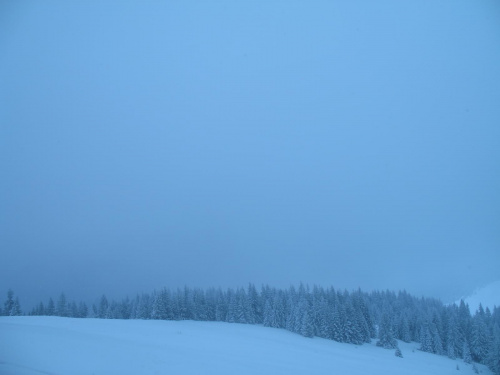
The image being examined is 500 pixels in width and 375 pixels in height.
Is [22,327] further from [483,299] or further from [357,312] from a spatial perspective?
[483,299]

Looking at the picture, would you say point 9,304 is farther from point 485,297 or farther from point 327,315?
point 485,297

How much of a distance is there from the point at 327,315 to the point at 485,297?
105 m

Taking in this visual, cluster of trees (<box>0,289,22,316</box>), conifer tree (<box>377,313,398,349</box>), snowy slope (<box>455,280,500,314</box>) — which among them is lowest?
snowy slope (<box>455,280,500,314</box>)

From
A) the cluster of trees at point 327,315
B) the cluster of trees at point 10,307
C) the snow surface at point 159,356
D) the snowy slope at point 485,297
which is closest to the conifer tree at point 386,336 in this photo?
the cluster of trees at point 327,315

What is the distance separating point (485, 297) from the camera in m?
121

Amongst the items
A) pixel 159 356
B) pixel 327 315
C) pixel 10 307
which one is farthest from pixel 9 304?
pixel 327 315

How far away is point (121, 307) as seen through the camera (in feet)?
249

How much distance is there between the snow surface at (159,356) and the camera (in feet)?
68.0

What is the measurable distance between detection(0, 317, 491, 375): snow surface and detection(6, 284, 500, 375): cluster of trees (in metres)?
10.5

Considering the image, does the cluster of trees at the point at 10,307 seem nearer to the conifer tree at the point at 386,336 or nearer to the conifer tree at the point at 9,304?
the conifer tree at the point at 9,304

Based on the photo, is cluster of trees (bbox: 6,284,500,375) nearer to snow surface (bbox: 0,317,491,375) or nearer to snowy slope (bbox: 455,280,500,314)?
snow surface (bbox: 0,317,491,375)

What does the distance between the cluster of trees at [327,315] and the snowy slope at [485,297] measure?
5367 cm

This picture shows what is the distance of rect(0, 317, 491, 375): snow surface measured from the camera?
68.0 ft

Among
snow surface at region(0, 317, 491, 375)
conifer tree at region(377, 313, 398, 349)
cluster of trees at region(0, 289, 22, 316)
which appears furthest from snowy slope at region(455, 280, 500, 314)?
cluster of trees at region(0, 289, 22, 316)
